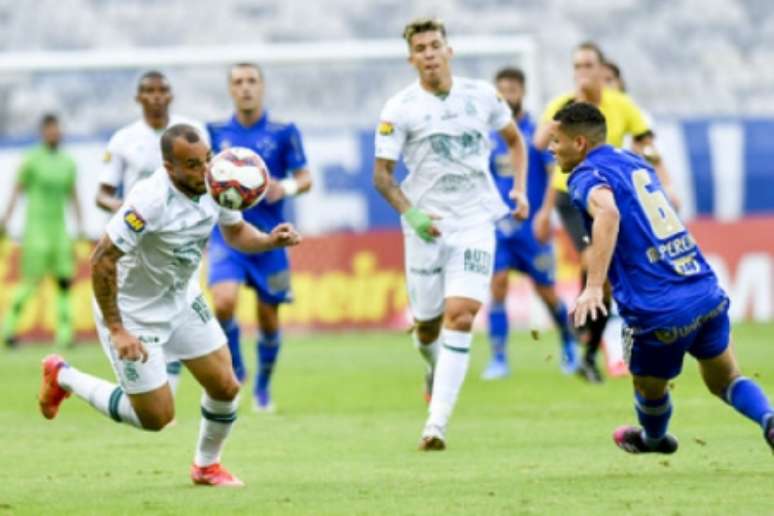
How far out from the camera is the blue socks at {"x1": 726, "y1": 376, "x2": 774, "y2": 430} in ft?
30.2

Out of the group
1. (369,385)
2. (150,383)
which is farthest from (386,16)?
(150,383)

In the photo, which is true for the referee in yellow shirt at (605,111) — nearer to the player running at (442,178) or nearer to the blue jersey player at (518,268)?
the blue jersey player at (518,268)

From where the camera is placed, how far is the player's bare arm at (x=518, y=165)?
12.6 metres

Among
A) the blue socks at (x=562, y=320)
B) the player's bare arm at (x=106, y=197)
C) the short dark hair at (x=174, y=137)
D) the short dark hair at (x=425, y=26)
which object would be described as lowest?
the blue socks at (x=562, y=320)

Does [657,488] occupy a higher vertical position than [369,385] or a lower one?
higher

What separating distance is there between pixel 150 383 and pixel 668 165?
597 inches

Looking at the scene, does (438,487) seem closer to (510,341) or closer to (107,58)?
(510,341)

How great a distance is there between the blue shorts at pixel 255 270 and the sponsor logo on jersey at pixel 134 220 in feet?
15.2

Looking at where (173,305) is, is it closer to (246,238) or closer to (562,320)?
(246,238)

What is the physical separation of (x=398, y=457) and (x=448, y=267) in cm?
161

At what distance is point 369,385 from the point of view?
54.7 feet

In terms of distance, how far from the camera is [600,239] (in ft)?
29.6

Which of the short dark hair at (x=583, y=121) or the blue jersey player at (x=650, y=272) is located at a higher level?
the short dark hair at (x=583, y=121)

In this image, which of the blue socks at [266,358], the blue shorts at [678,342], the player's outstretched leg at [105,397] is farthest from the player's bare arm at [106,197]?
the blue shorts at [678,342]
